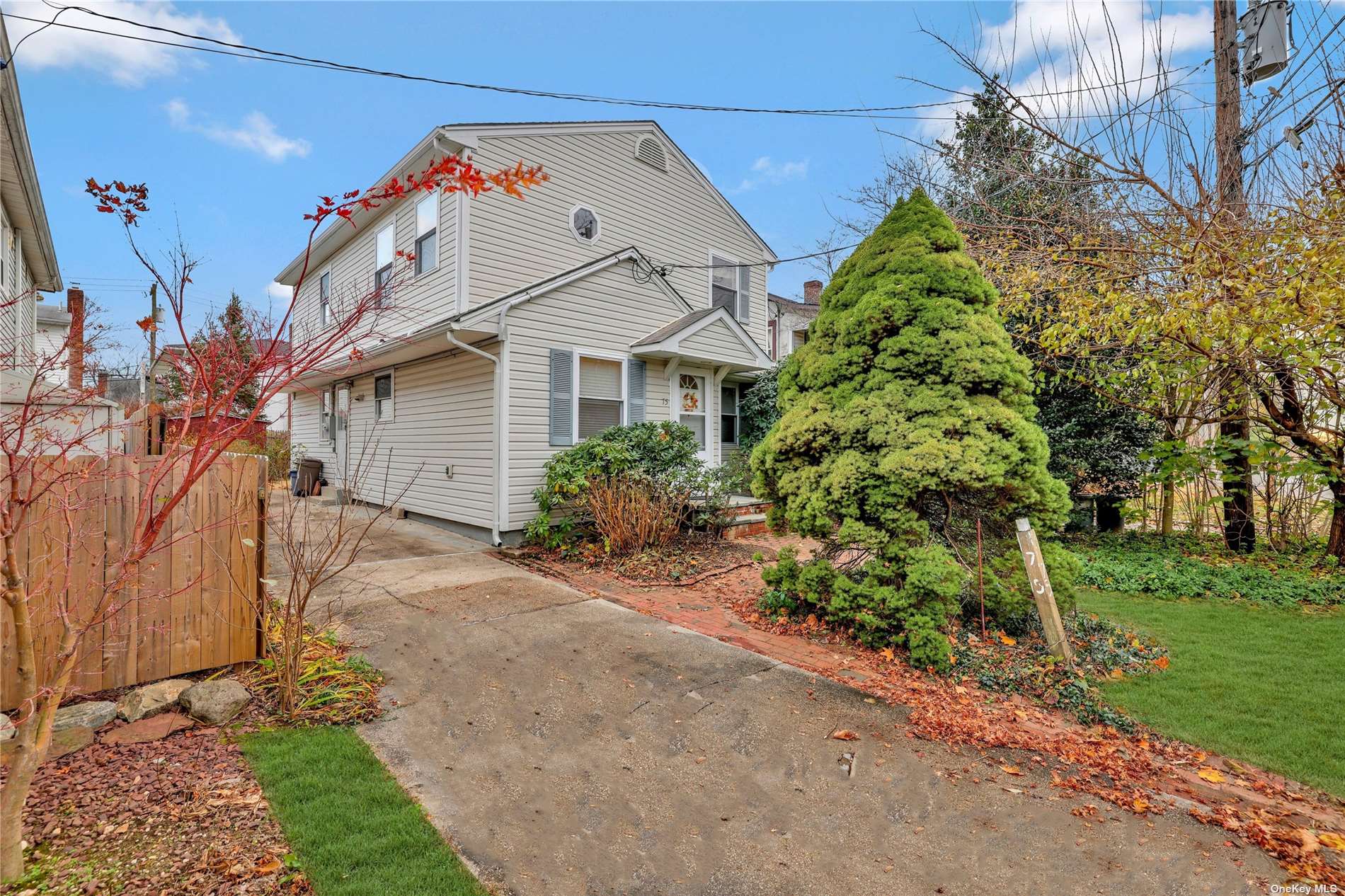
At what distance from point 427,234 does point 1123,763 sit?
35.0 feet

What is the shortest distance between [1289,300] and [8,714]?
7.87m

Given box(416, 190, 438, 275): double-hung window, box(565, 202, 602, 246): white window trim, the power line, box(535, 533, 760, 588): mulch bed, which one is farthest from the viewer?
box(565, 202, 602, 246): white window trim

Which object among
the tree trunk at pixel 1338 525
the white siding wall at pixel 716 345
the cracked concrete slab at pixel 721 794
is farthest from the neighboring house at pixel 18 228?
the tree trunk at pixel 1338 525

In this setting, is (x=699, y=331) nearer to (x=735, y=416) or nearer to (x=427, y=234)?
(x=735, y=416)

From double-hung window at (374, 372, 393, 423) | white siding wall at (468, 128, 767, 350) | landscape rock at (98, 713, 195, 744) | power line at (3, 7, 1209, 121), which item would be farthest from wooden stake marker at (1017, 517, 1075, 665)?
double-hung window at (374, 372, 393, 423)

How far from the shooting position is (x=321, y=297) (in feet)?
46.2

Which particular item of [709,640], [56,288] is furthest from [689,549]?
[56,288]

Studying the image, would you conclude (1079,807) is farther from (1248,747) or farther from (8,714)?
(8,714)

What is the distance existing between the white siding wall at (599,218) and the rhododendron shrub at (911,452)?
6112 millimetres

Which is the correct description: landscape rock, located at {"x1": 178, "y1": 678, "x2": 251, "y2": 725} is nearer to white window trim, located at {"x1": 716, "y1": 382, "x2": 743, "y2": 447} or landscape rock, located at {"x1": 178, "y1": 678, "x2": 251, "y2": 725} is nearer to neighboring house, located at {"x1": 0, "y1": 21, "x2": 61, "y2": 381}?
neighboring house, located at {"x1": 0, "y1": 21, "x2": 61, "y2": 381}

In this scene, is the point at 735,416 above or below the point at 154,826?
above

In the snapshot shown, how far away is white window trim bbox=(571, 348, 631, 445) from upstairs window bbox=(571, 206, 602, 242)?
2411 millimetres

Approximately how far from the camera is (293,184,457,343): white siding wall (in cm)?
961

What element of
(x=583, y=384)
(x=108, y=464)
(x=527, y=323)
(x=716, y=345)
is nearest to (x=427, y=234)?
(x=527, y=323)
